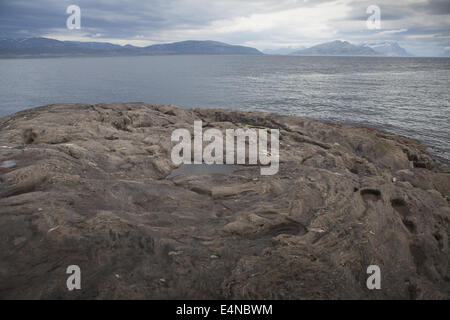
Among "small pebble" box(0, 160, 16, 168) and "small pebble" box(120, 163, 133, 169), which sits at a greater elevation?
"small pebble" box(0, 160, 16, 168)

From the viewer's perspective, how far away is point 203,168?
16812 mm

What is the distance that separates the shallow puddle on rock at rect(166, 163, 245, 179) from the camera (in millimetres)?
16250

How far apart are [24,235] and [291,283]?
7.67 m

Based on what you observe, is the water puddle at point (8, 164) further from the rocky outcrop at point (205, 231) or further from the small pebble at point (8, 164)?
the rocky outcrop at point (205, 231)

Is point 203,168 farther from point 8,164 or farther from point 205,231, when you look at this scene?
point 8,164

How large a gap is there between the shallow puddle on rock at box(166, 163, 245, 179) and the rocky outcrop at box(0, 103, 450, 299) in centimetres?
60

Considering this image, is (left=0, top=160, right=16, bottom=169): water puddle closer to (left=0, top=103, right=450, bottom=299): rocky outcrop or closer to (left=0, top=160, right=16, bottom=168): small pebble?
(left=0, top=160, right=16, bottom=168): small pebble

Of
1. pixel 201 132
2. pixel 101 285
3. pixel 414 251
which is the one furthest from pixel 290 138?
pixel 101 285

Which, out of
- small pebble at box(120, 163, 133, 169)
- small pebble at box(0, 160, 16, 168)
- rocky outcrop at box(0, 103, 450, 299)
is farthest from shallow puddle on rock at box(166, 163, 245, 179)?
small pebble at box(0, 160, 16, 168)

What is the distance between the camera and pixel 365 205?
452 inches

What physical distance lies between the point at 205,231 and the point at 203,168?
7556 mm

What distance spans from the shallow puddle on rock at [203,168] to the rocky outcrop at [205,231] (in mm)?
604

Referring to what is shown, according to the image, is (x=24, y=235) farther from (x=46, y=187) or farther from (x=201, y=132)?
(x=201, y=132)

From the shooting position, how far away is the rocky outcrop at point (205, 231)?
7184 millimetres
